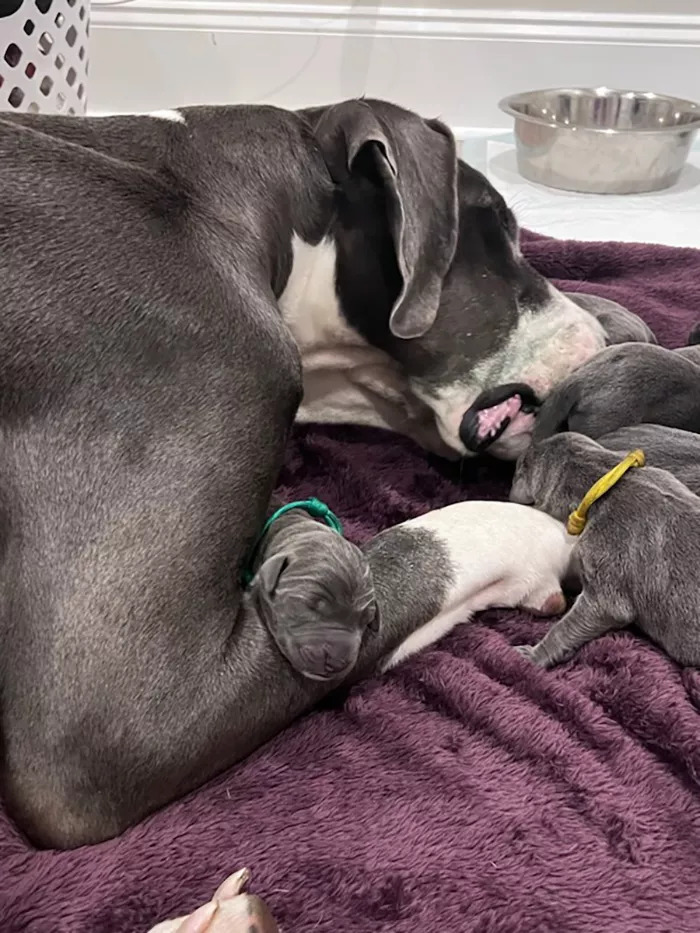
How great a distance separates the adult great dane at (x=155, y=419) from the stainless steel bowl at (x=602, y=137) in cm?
218

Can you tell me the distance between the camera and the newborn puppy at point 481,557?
1.57 meters

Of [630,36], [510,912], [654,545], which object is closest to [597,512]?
[654,545]

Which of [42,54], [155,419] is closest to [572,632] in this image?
[155,419]

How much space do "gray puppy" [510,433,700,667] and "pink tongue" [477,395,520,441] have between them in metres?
0.22

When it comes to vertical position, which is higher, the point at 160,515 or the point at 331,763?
Result: the point at 160,515

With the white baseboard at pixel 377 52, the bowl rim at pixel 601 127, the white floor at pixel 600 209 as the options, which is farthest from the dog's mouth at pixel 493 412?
the white baseboard at pixel 377 52

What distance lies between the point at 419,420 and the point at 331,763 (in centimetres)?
79

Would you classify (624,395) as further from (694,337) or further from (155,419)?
(155,419)

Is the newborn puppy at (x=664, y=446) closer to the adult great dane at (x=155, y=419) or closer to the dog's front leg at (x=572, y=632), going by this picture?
the dog's front leg at (x=572, y=632)

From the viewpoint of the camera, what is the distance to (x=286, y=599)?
135cm

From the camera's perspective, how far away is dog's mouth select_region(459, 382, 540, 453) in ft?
6.01

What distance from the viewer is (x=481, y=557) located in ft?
5.23

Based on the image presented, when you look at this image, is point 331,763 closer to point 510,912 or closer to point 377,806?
point 377,806

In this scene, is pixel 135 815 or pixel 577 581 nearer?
pixel 135 815
